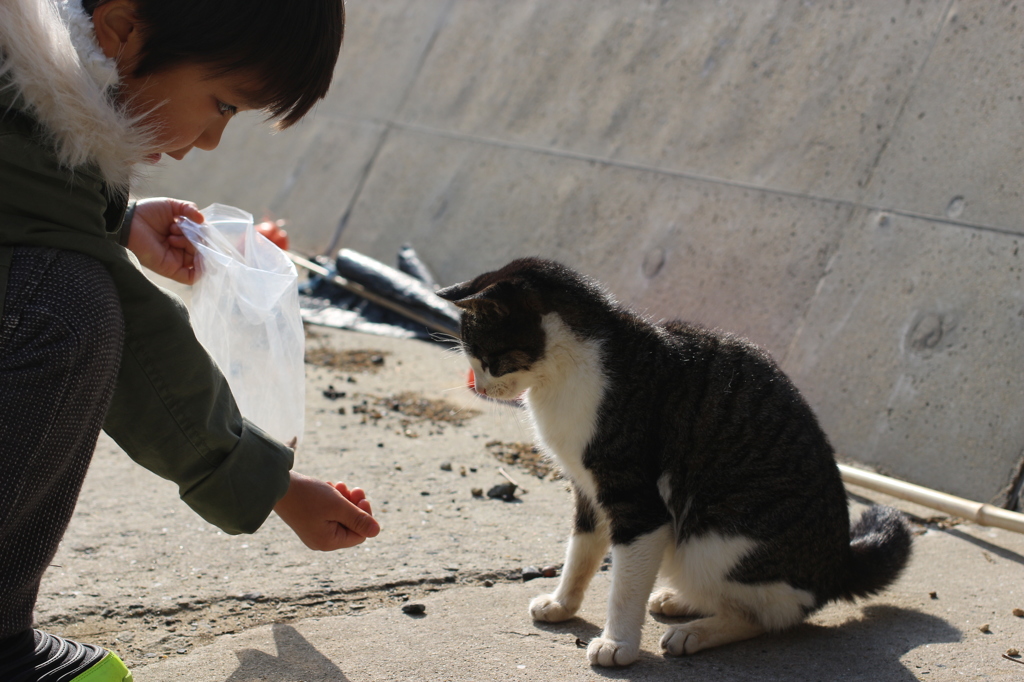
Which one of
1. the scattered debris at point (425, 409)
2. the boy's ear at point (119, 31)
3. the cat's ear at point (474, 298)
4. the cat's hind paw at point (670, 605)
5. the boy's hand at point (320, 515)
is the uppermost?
the boy's ear at point (119, 31)

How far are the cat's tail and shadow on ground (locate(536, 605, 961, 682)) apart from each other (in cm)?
9

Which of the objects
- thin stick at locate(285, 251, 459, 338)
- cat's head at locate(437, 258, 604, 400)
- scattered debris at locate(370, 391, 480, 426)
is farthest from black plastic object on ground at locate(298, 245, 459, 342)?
cat's head at locate(437, 258, 604, 400)

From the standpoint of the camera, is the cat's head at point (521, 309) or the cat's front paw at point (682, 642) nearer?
the cat's front paw at point (682, 642)

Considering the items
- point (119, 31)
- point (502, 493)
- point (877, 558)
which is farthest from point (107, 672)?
point (877, 558)

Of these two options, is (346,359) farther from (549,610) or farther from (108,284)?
(108,284)

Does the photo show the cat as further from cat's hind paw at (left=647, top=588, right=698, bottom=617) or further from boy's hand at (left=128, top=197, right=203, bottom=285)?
boy's hand at (left=128, top=197, right=203, bottom=285)

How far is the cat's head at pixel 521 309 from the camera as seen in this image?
7.38ft

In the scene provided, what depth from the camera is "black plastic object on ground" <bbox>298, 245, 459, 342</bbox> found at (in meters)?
4.54

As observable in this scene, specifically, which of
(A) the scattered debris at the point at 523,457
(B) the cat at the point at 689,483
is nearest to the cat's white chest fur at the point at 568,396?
(B) the cat at the point at 689,483

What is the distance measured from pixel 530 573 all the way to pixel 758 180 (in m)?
2.44

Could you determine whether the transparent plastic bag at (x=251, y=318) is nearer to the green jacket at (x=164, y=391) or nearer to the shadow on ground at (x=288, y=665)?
the green jacket at (x=164, y=391)

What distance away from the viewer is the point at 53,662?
1.55 metres

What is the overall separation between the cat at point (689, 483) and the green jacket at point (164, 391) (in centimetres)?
69

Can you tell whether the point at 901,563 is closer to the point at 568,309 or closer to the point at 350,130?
the point at 568,309
